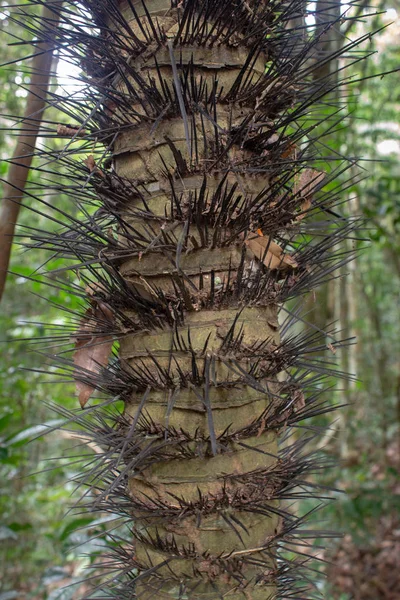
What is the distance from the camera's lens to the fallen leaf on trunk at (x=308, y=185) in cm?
113

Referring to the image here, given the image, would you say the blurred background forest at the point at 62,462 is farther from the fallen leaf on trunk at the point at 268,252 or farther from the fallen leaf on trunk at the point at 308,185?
the fallen leaf on trunk at the point at 268,252

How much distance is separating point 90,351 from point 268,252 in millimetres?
443

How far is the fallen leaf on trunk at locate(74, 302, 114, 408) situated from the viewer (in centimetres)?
110

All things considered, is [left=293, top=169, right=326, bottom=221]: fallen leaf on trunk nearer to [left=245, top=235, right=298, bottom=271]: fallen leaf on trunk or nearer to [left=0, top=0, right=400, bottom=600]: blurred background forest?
[left=245, top=235, right=298, bottom=271]: fallen leaf on trunk

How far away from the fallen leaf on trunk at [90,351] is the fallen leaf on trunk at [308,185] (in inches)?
19.2

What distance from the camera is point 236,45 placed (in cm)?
107

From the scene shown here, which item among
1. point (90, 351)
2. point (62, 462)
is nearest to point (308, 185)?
point (90, 351)

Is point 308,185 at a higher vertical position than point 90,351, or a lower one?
higher

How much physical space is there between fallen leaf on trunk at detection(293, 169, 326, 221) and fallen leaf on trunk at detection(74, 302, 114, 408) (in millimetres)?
488

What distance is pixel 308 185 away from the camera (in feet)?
3.66

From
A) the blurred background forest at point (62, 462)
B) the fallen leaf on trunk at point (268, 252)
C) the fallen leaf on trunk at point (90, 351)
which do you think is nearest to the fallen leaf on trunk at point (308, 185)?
the fallen leaf on trunk at point (268, 252)

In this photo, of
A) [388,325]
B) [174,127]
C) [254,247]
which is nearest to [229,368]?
[254,247]

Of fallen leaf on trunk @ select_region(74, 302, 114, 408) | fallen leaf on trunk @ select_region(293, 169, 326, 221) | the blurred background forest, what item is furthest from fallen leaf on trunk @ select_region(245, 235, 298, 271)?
the blurred background forest

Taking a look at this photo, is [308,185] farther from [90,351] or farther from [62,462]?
[62,462]
